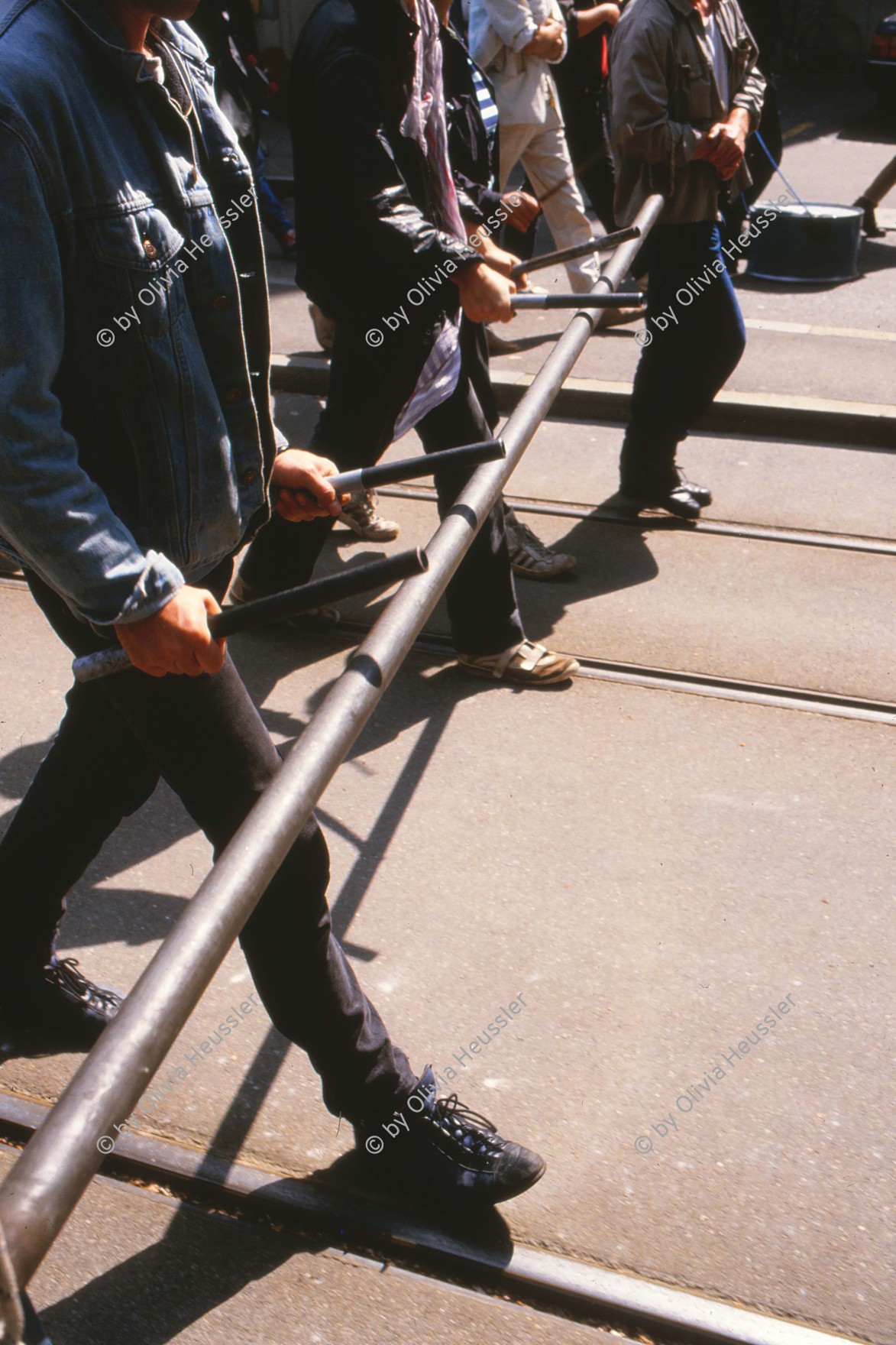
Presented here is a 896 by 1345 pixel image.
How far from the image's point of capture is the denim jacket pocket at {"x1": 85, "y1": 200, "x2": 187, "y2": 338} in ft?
5.83

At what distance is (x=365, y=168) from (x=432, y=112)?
30 centimetres

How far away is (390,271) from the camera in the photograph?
3.50m

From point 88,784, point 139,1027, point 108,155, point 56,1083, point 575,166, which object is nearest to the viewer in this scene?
point 139,1027

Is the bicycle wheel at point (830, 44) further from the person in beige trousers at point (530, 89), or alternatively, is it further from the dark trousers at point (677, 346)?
the dark trousers at point (677, 346)

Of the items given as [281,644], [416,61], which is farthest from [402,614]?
[281,644]

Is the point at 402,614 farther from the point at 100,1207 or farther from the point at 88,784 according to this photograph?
the point at 100,1207

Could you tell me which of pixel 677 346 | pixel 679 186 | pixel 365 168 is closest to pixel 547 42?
pixel 679 186

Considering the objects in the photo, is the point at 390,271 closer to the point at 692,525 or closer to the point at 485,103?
the point at 485,103

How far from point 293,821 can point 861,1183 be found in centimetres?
150

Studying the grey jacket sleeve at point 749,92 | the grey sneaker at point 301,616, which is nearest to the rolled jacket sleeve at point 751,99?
the grey jacket sleeve at point 749,92

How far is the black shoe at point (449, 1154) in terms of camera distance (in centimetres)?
231

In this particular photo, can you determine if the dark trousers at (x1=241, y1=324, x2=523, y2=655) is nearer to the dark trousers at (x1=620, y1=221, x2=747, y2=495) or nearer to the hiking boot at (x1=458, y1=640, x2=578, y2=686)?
the hiking boot at (x1=458, y1=640, x2=578, y2=686)

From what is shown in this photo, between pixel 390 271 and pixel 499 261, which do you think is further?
pixel 499 261

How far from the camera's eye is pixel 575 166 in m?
8.20
